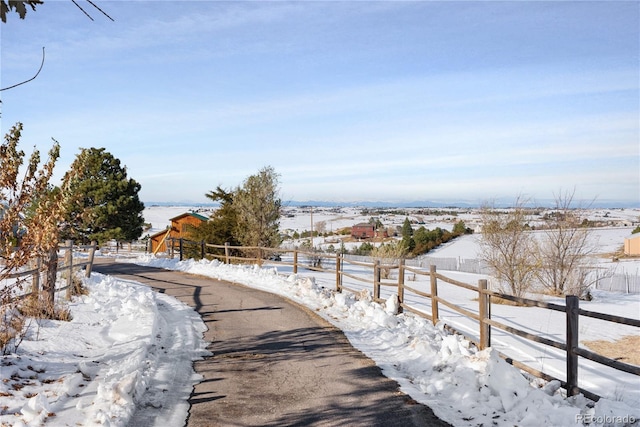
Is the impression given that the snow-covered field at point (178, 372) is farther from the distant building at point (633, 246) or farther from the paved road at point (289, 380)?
the distant building at point (633, 246)

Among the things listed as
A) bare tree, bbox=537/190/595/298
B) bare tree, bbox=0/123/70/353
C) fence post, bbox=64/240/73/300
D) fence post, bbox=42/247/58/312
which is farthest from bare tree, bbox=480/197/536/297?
bare tree, bbox=0/123/70/353

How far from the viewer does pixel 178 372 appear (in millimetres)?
7176

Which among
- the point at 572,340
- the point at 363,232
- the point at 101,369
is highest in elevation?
the point at 572,340

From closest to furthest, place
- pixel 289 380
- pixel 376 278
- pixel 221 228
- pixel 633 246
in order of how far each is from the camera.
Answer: pixel 289 380
pixel 376 278
pixel 221 228
pixel 633 246

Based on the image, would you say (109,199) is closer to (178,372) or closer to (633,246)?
(178,372)

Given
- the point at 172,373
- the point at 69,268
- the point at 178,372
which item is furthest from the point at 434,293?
the point at 69,268

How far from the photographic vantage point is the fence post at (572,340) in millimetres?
6230

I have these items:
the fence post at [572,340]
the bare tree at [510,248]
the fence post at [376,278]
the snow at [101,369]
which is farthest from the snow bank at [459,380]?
the bare tree at [510,248]

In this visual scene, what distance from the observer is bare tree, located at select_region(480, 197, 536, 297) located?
25.5 m

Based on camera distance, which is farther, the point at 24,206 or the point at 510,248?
the point at 510,248

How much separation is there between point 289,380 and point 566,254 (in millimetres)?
24370

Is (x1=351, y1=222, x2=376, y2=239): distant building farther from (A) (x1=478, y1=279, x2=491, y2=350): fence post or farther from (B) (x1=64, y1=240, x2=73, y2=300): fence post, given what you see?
(A) (x1=478, y1=279, x2=491, y2=350): fence post

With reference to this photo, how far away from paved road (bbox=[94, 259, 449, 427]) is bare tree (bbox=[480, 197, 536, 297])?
55.7ft

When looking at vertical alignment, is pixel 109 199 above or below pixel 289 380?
above
